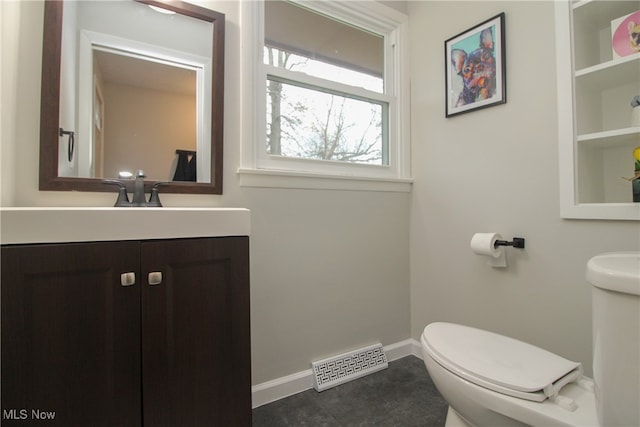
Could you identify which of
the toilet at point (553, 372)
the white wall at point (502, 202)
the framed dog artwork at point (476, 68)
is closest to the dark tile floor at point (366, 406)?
the toilet at point (553, 372)

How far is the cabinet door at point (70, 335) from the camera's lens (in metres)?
0.75

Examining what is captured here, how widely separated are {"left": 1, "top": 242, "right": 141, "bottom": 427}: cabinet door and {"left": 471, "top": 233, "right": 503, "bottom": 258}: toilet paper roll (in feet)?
4.70

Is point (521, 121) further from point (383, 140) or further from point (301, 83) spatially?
point (301, 83)

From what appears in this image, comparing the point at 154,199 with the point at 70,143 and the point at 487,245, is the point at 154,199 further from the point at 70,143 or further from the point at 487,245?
the point at 487,245

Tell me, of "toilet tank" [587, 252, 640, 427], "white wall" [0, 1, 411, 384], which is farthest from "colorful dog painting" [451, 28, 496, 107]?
"toilet tank" [587, 252, 640, 427]

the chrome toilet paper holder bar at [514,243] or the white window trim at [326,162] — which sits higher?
the white window trim at [326,162]

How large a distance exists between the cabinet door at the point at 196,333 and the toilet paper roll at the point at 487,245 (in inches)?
43.6

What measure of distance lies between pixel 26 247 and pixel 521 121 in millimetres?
1900

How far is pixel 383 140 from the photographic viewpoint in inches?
77.6

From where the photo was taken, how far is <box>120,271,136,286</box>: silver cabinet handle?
0.85 metres

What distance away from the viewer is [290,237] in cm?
152

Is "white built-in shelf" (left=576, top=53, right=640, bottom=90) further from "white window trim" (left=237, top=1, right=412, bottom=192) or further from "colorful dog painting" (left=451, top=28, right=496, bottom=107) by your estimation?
"white window trim" (left=237, top=1, right=412, bottom=192)

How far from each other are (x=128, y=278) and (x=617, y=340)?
1.22 meters

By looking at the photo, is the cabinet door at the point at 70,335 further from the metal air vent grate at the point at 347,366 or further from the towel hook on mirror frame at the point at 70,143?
the metal air vent grate at the point at 347,366
